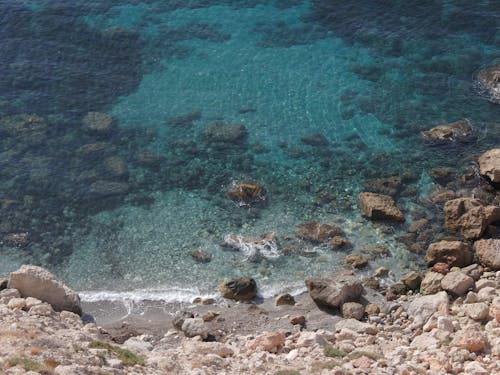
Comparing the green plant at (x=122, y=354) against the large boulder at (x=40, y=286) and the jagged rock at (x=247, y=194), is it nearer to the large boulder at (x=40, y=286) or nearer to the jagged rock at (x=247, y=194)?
the large boulder at (x=40, y=286)

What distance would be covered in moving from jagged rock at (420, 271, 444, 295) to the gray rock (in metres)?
10.3

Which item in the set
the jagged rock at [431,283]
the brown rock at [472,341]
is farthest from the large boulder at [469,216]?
the brown rock at [472,341]

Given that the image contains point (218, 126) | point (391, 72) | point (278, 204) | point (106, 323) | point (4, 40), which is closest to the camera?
point (106, 323)

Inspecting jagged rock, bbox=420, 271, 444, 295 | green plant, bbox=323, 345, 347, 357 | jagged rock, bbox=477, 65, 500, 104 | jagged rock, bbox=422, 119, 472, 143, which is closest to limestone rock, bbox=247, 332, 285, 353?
green plant, bbox=323, 345, 347, 357

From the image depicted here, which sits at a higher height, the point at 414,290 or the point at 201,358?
the point at 201,358

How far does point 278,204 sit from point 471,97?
17002mm

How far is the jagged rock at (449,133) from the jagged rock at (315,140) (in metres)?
6.26

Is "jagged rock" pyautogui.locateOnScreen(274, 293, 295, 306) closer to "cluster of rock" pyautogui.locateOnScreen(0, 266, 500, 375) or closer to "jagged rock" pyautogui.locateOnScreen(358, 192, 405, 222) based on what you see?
"cluster of rock" pyautogui.locateOnScreen(0, 266, 500, 375)

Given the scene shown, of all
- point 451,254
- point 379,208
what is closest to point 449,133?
point 379,208

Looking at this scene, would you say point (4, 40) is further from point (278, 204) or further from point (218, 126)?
point (278, 204)

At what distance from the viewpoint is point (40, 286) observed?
99.0 feet

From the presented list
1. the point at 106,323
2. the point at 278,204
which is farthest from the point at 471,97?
→ the point at 106,323

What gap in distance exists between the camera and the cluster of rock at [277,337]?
77.0 feet

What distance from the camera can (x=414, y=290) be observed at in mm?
32438
